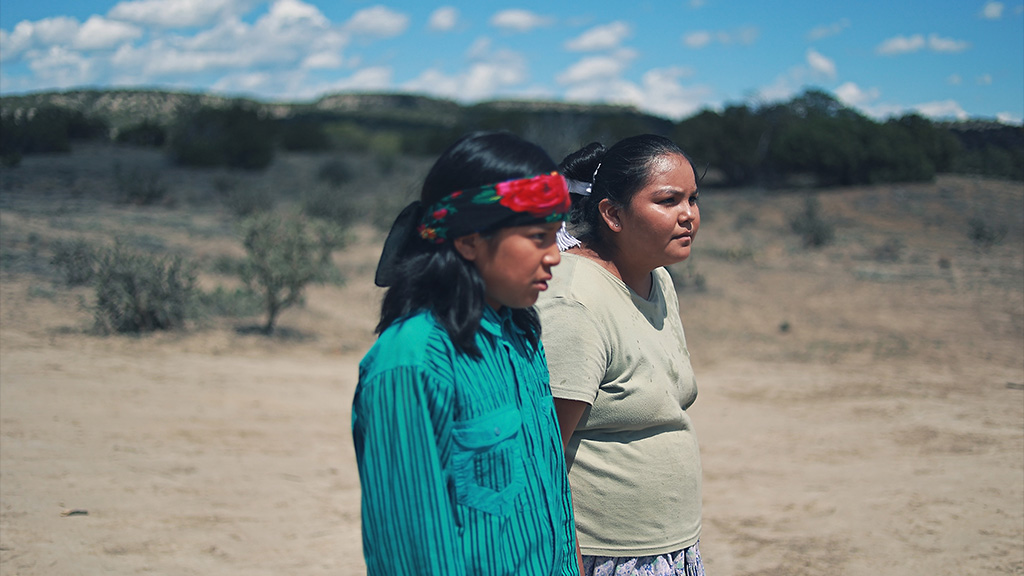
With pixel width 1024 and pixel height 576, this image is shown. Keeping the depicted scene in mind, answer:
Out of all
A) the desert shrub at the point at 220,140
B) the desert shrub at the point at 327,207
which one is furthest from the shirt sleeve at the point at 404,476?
the desert shrub at the point at 220,140

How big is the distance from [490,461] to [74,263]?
32.0 feet

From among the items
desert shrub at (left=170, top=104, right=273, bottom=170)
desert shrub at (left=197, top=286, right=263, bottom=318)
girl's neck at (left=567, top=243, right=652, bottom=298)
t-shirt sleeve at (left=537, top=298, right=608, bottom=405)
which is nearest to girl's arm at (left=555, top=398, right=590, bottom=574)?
t-shirt sleeve at (left=537, top=298, right=608, bottom=405)

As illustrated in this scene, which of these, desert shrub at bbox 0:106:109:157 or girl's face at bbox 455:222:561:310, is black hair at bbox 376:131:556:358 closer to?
girl's face at bbox 455:222:561:310

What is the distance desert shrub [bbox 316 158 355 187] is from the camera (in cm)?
3081

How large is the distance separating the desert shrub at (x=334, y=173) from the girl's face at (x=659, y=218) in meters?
29.1

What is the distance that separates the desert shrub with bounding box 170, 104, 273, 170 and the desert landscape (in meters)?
14.5

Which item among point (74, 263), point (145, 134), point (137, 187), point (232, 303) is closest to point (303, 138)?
point (145, 134)

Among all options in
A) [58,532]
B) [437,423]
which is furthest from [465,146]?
[58,532]

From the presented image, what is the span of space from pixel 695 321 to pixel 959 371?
154 inches

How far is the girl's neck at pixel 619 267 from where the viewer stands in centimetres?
212

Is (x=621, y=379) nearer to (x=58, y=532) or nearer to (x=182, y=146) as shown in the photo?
(x=58, y=532)

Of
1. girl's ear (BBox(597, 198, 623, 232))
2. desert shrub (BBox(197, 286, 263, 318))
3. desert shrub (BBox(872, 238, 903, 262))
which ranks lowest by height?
desert shrub (BBox(197, 286, 263, 318))

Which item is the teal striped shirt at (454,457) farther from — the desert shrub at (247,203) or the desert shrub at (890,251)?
the desert shrub at (247,203)

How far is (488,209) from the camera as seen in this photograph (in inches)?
54.4
